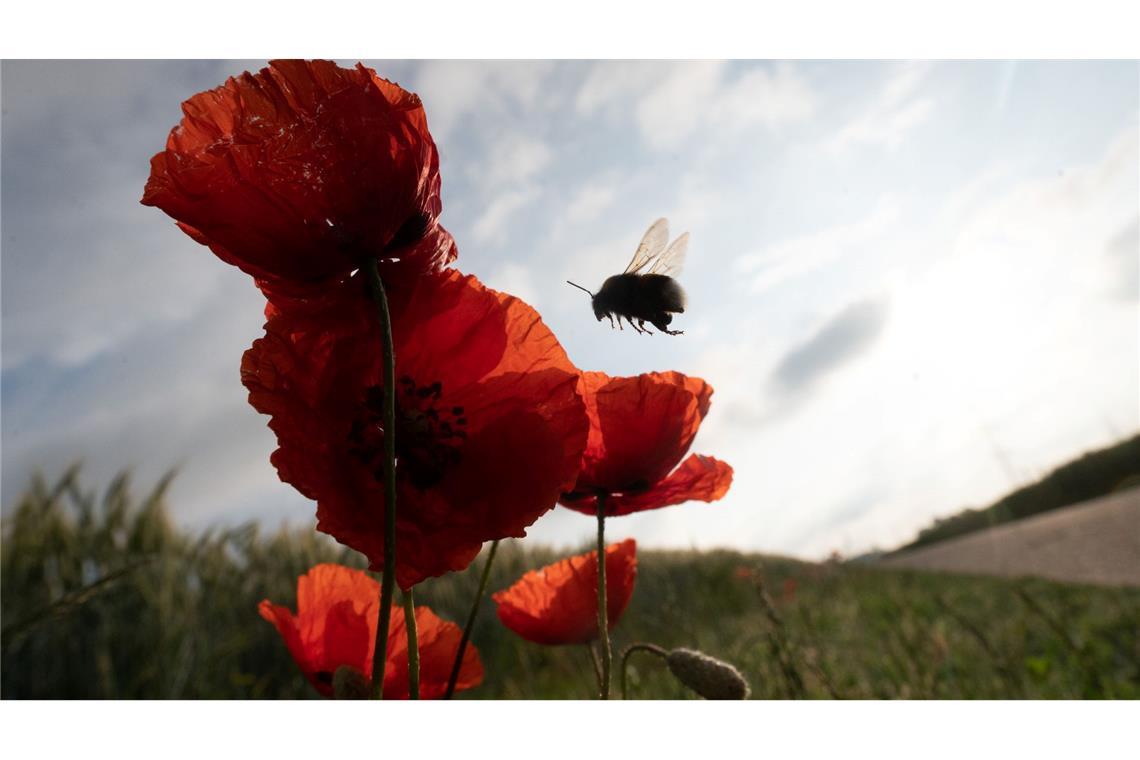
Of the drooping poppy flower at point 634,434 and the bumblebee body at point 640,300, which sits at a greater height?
the bumblebee body at point 640,300

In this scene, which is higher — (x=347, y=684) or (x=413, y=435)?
(x=413, y=435)

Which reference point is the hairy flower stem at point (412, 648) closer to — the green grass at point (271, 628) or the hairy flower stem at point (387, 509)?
the hairy flower stem at point (387, 509)

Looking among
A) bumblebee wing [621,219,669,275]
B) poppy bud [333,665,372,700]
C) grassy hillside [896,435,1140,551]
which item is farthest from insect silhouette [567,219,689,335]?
grassy hillside [896,435,1140,551]

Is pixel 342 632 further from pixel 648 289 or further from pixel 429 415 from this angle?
pixel 648 289

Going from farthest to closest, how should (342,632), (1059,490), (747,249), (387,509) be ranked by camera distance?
(1059,490) < (747,249) < (342,632) < (387,509)

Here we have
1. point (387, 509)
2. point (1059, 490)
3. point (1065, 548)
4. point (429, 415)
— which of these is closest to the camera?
point (387, 509)

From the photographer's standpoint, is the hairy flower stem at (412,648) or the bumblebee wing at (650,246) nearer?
the hairy flower stem at (412,648)

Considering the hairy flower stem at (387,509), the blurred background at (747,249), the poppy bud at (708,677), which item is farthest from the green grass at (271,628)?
the hairy flower stem at (387,509)

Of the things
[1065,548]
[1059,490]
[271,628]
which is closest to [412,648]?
[1059,490]
